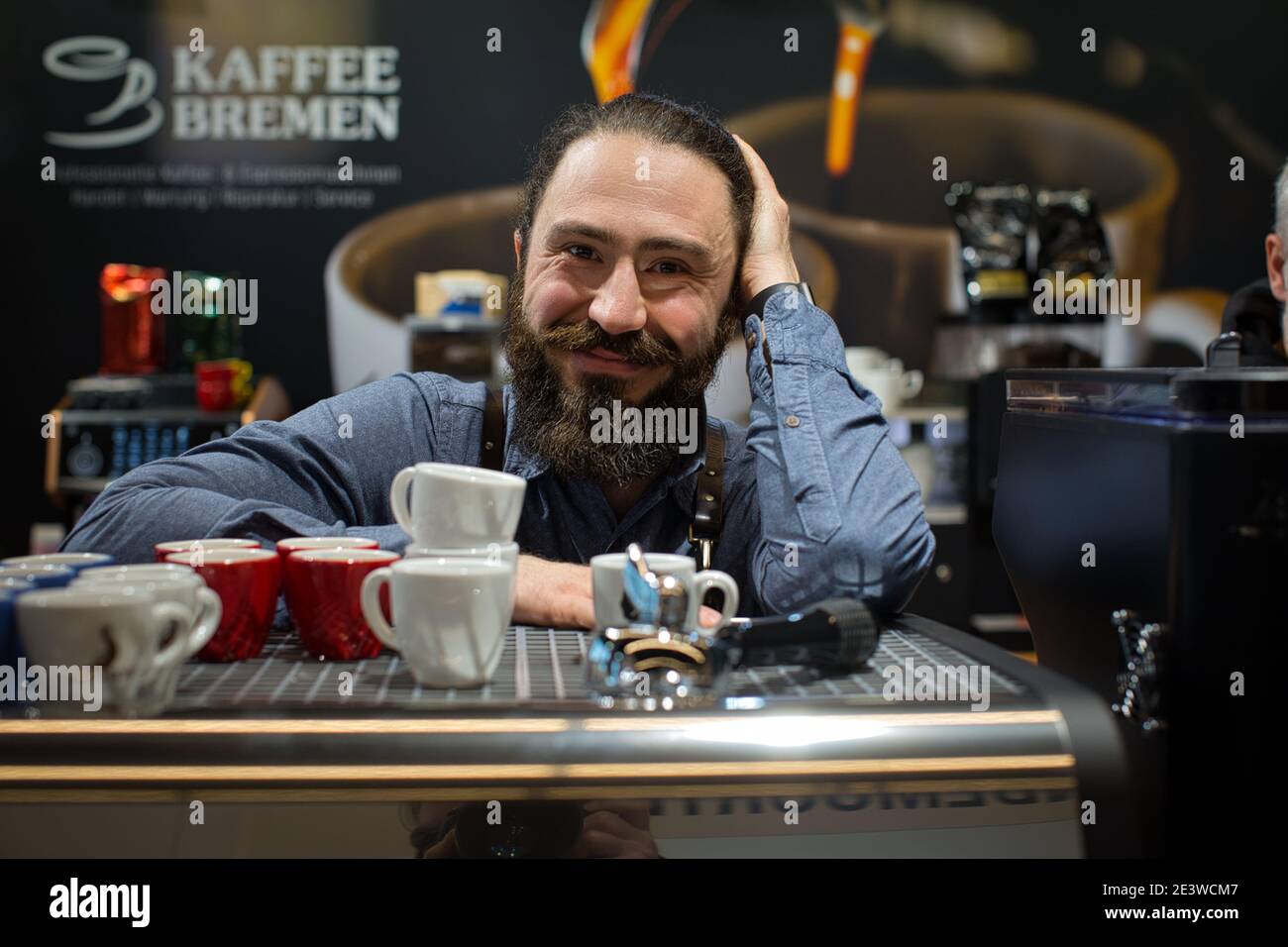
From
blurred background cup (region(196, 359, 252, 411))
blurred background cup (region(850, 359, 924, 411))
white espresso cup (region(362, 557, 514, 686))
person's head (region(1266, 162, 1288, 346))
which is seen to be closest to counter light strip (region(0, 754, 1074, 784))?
white espresso cup (region(362, 557, 514, 686))

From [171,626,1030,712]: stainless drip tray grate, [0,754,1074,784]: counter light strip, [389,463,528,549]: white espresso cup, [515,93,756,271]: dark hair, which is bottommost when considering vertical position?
[0,754,1074,784]: counter light strip

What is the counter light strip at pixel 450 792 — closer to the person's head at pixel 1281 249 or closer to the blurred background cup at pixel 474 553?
the blurred background cup at pixel 474 553

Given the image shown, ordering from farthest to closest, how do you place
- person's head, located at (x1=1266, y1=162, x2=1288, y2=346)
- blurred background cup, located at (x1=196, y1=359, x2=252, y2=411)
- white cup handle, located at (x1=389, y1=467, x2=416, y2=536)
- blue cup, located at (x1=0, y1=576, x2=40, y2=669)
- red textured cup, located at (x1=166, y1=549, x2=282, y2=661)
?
blurred background cup, located at (x1=196, y1=359, x2=252, y2=411), person's head, located at (x1=1266, y1=162, x2=1288, y2=346), white cup handle, located at (x1=389, y1=467, x2=416, y2=536), red textured cup, located at (x1=166, y1=549, x2=282, y2=661), blue cup, located at (x1=0, y1=576, x2=40, y2=669)

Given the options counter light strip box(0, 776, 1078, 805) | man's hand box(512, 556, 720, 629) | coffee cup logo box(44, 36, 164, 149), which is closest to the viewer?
counter light strip box(0, 776, 1078, 805)

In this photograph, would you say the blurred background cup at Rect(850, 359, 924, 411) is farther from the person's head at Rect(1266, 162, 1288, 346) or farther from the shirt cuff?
the shirt cuff

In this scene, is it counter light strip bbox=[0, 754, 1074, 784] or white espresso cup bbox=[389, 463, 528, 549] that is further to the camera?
white espresso cup bbox=[389, 463, 528, 549]

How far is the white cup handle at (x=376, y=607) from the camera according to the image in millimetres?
1026

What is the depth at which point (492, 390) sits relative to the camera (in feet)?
6.58

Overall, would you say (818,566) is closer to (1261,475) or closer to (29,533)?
(1261,475)

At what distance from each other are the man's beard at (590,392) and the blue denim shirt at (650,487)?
0.06 meters

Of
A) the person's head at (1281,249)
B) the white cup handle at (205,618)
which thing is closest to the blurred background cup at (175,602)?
the white cup handle at (205,618)

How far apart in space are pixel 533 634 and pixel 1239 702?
2.07ft

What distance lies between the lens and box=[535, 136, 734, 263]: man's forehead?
5.53 feet

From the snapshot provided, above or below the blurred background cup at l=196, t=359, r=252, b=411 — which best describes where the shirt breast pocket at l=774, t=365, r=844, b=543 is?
below
